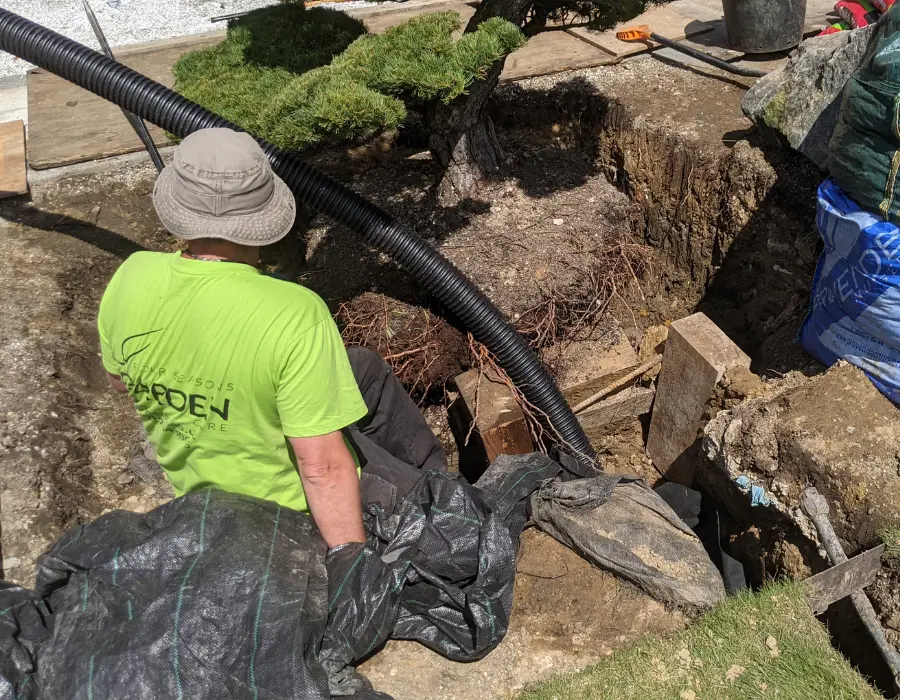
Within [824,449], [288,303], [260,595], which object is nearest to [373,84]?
[288,303]

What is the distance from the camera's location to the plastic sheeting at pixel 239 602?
136cm

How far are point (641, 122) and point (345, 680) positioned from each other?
3202mm

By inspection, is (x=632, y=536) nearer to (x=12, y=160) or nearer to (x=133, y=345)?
(x=133, y=345)

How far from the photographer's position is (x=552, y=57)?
453 centimetres

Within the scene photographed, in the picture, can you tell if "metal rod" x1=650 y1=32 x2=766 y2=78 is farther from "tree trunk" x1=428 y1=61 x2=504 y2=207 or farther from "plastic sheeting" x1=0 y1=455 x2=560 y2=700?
"plastic sheeting" x1=0 y1=455 x2=560 y2=700

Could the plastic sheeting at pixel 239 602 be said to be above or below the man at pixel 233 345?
below

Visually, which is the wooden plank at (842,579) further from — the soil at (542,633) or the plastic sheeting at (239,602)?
the plastic sheeting at (239,602)

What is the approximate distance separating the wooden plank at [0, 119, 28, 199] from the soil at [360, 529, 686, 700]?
146 inches

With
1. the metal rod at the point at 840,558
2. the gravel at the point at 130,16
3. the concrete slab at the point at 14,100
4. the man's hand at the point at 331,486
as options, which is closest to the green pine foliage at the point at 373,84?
the man's hand at the point at 331,486

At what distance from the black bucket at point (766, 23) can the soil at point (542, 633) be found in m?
3.70

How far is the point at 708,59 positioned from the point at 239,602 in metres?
4.17

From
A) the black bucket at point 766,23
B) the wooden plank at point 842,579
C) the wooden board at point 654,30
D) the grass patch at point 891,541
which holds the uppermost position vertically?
the black bucket at point 766,23

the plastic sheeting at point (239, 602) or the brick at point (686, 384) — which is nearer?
the plastic sheeting at point (239, 602)

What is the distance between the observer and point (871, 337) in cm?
233
